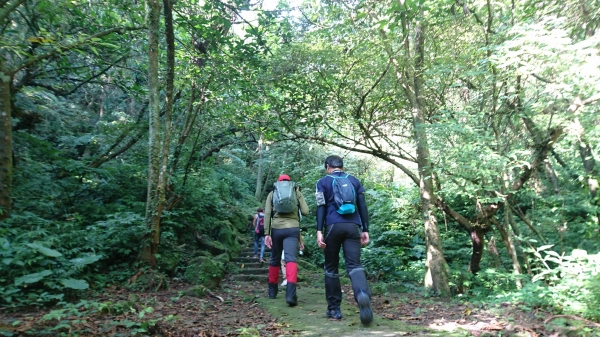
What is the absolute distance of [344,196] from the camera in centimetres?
443

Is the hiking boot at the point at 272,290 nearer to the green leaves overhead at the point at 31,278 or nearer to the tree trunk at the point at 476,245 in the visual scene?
the green leaves overhead at the point at 31,278

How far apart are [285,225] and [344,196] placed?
1426 millimetres

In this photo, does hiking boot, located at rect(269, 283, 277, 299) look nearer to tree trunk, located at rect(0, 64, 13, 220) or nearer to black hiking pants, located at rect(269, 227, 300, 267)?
black hiking pants, located at rect(269, 227, 300, 267)

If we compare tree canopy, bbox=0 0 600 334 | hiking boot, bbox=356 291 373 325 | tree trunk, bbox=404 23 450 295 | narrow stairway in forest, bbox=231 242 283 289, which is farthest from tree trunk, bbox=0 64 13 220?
tree trunk, bbox=404 23 450 295

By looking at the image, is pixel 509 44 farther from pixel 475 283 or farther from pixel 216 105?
pixel 216 105

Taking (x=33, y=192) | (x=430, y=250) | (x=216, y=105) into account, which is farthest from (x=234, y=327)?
(x=216, y=105)

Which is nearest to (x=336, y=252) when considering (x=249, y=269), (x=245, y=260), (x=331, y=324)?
(x=331, y=324)

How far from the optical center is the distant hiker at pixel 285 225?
529cm

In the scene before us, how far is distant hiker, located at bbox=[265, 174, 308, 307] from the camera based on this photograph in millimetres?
5293

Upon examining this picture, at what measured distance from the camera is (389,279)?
9961mm

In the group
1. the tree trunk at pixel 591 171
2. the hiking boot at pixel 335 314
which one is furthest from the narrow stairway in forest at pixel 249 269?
the tree trunk at pixel 591 171

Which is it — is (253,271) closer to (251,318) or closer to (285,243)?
(285,243)

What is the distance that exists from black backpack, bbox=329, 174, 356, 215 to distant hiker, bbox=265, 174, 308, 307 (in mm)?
1136

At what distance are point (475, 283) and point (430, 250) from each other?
181cm
